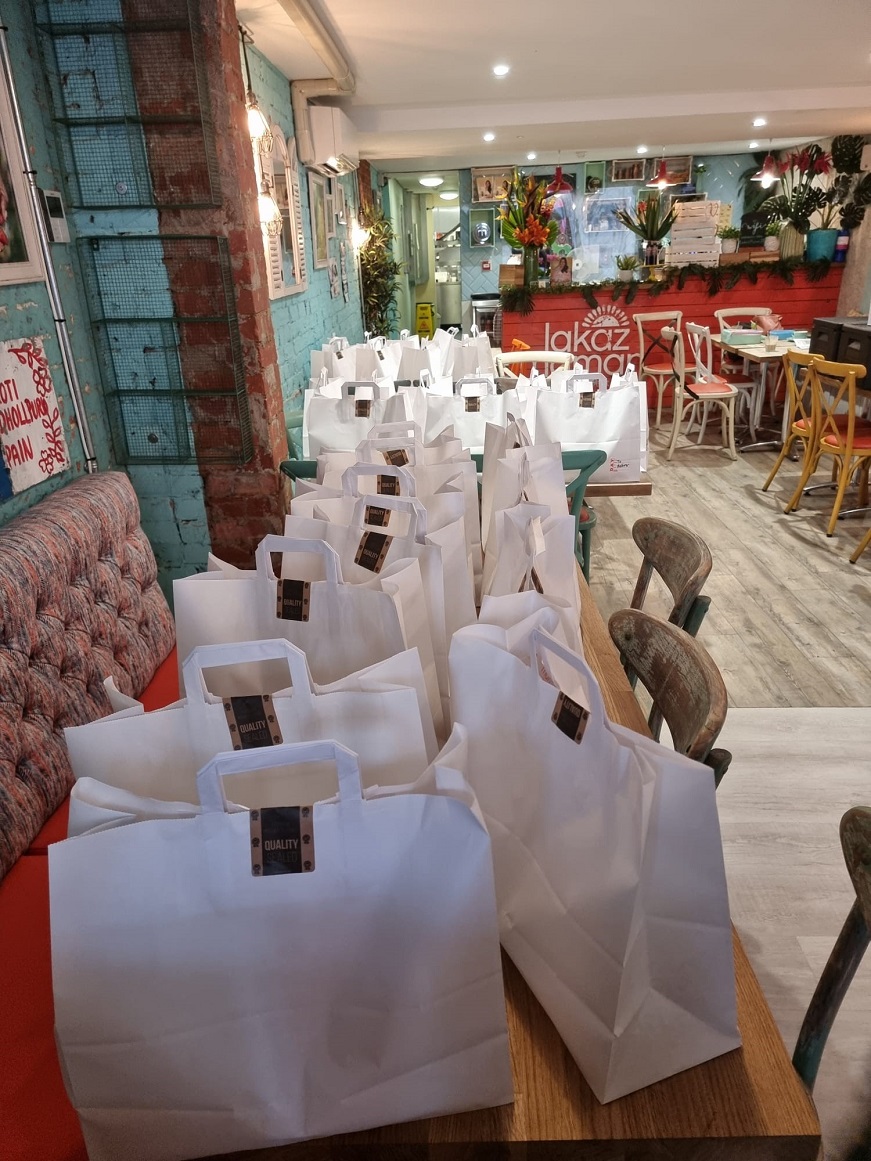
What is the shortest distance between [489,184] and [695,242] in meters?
4.13

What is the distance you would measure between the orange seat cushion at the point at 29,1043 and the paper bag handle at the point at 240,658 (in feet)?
1.70

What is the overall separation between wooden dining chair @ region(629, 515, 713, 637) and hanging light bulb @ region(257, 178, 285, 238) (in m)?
2.83

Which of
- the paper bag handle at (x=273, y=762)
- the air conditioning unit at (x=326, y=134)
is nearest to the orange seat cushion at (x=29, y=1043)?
the paper bag handle at (x=273, y=762)

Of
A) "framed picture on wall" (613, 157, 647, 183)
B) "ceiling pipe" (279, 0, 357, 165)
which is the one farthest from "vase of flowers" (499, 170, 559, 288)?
"framed picture on wall" (613, 157, 647, 183)

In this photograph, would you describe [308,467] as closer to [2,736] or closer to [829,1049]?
[2,736]

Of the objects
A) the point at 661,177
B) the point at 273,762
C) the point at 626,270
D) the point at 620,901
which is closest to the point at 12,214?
the point at 273,762

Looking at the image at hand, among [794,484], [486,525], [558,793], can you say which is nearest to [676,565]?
[486,525]

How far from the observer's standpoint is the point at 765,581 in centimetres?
385

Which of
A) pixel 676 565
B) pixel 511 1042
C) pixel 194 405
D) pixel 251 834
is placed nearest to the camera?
pixel 251 834

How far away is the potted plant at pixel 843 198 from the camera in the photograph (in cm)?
722

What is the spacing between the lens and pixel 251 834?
73 cm

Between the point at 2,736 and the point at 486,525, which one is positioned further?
the point at 486,525

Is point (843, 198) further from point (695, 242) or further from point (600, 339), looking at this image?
point (600, 339)

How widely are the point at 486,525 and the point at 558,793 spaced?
132 centimetres
